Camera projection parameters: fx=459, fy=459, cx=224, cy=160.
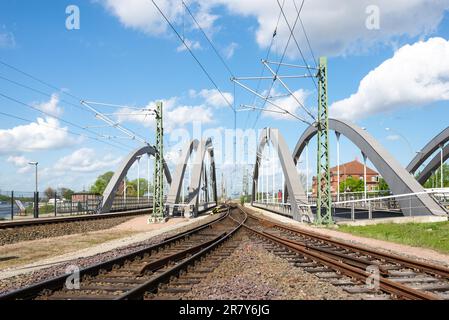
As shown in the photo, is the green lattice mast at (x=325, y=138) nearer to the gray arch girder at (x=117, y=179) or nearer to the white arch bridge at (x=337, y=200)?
the white arch bridge at (x=337, y=200)

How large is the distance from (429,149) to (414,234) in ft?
126

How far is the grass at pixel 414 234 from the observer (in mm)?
14805

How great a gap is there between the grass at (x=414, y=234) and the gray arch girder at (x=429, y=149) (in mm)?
31985

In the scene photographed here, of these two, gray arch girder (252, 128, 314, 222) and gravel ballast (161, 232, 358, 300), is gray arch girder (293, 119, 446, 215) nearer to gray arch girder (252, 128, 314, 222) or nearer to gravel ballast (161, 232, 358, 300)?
gray arch girder (252, 128, 314, 222)

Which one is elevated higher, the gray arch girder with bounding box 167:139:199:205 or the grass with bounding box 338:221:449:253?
the gray arch girder with bounding box 167:139:199:205

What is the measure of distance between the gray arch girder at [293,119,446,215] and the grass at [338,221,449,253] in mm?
3807

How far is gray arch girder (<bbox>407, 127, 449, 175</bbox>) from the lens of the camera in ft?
160

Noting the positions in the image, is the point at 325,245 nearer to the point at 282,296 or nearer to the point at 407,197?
the point at 282,296

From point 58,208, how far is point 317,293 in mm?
39690

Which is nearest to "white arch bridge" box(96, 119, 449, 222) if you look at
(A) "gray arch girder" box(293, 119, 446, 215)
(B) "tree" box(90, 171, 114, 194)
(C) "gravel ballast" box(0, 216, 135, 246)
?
(A) "gray arch girder" box(293, 119, 446, 215)

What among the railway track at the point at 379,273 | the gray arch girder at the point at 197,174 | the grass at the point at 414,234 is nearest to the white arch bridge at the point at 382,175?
Answer: the grass at the point at 414,234

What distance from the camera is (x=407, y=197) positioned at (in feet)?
83.7

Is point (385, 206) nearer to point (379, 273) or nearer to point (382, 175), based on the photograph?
point (382, 175)
